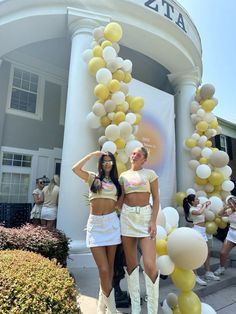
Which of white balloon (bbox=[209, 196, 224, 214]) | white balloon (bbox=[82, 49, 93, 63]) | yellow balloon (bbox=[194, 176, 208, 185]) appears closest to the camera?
white balloon (bbox=[82, 49, 93, 63])

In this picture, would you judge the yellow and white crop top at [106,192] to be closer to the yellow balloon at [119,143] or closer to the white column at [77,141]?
the yellow balloon at [119,143]

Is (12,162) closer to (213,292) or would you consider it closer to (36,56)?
(36,56)

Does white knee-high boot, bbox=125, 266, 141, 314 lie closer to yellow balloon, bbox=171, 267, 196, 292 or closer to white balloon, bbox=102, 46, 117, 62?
yellow balloon, bbox=171, 267, 196, 292

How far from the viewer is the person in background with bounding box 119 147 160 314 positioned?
2.57 meters

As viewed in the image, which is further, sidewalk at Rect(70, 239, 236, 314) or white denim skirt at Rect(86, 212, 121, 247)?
sidewalk at Rect(70, 239, 236, 314)

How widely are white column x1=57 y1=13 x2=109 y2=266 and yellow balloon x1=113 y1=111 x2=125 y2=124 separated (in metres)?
0.71

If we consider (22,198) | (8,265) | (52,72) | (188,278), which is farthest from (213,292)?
(52,72)

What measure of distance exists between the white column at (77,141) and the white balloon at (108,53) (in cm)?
70

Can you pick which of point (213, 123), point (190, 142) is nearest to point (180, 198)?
point (190, 142)

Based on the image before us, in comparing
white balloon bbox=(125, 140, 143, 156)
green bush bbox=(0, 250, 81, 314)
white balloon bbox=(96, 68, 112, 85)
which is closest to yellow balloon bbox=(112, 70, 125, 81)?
white balloon bbox=(96, 68, 112, 85)

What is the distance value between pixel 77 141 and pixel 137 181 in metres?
2.89

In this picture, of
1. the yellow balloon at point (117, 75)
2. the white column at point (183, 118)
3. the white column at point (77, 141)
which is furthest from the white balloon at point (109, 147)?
the white column at point (183, 118)

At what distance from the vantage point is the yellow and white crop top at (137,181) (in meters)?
2.71

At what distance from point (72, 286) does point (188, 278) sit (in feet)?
4.47
